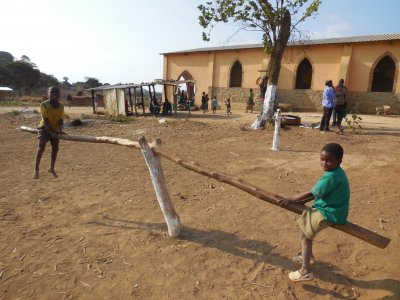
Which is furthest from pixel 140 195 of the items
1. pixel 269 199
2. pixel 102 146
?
pixel 102 146

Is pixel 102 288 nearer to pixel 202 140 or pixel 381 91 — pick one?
pixel 202 140

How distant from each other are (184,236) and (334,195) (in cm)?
200

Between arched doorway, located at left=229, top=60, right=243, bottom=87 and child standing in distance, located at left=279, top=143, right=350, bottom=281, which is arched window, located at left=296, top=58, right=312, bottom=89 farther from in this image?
child standing in distance, located at left=279, top=143, right=350, bottom=281

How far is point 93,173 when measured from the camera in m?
7.22

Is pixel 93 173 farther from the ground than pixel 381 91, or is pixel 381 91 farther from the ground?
pixel 381 91

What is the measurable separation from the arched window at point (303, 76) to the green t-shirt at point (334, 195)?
23.4 m

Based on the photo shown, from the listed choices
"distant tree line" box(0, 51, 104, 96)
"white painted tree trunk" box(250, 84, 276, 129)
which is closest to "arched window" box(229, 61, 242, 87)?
"white painted tree trunk" box(250, 84, 276, 129)

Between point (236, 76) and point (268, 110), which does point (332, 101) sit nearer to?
point (268, 110)

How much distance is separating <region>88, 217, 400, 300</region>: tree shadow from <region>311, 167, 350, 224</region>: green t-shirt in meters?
0.75

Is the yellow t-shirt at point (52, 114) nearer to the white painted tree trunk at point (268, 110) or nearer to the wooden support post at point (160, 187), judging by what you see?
the wooden support post at point (160, 187)

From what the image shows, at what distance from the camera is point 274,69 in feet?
42.5

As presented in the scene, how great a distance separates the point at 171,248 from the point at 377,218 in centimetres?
287

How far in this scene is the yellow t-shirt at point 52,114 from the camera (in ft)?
17.4

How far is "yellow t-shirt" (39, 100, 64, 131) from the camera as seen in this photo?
5.32 m
